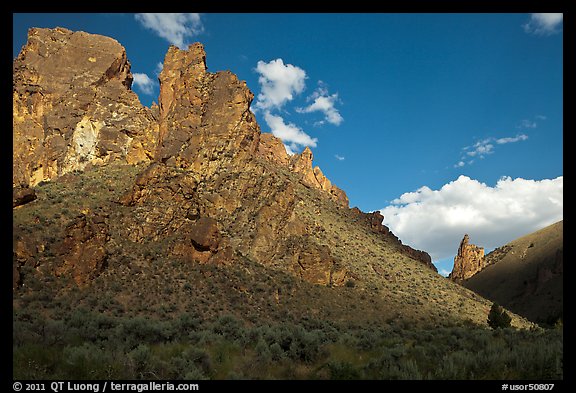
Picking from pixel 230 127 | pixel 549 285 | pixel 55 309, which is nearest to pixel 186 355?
pixel 55 309

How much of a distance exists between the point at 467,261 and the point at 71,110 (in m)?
127

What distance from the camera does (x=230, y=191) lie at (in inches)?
1903

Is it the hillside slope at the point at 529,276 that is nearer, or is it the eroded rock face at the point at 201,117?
the eroded rock face at the point at 201,117

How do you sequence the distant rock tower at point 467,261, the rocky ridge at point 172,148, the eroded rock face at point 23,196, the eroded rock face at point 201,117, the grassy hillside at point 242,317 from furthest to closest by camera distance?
the distant rock tower at point 467,261 < the eroded rock face at point 201,117 < the rocky ridge at point 172,148 < the eroded rock face at point 23,196 < the grassy hillside at point 242,317

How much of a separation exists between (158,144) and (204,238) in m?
28.8

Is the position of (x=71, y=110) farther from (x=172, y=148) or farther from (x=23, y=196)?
(x=23, y=196)

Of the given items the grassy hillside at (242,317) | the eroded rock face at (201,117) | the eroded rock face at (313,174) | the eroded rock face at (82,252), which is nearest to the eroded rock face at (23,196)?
the grassy hillside at (242,317)

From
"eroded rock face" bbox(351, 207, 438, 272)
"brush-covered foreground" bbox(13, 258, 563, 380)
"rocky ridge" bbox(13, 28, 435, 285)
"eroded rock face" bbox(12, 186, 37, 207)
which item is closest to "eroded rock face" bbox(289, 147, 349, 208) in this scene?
"eroded rock face" bbox(351, 207, 438, 272)

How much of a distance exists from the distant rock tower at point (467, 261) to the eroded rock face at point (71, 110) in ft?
370

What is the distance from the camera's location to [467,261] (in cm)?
11938

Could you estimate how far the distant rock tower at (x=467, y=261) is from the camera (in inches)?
4616

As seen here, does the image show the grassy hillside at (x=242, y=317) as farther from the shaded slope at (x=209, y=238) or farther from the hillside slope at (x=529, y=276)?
the hillside slope at (x=529, y=276)

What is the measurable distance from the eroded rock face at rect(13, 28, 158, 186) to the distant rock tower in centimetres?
11289
